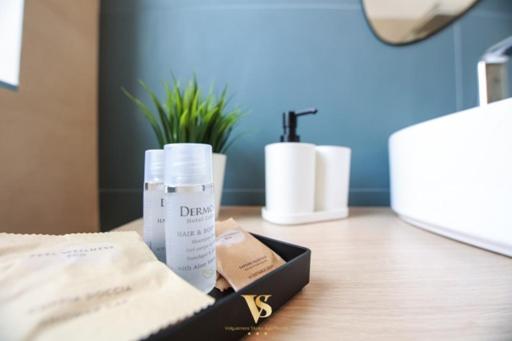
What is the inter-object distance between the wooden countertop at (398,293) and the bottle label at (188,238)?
6cm

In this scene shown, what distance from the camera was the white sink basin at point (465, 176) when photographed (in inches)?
9.8

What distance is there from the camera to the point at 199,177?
6.8 inches

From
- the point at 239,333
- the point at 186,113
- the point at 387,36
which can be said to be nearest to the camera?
the point at 239,333

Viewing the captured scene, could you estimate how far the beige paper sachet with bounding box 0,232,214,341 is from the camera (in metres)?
0.10

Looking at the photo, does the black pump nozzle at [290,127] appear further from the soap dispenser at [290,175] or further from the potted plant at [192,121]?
the potted plant at [192,121]

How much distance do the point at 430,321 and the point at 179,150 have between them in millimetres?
220

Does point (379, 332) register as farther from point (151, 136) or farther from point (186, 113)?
point (151, 136)

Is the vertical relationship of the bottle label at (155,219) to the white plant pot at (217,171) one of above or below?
below

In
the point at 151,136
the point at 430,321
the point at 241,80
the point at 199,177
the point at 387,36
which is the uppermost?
the point at 387,36

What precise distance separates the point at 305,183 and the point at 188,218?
0.89 feet

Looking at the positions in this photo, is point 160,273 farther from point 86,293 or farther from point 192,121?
point 192,121

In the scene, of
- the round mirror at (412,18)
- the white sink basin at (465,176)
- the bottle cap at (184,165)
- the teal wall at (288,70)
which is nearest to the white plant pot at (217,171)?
the teal wall at (288,70)

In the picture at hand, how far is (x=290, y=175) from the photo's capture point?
0.39 metres

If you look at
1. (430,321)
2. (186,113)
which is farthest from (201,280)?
(186,113)
